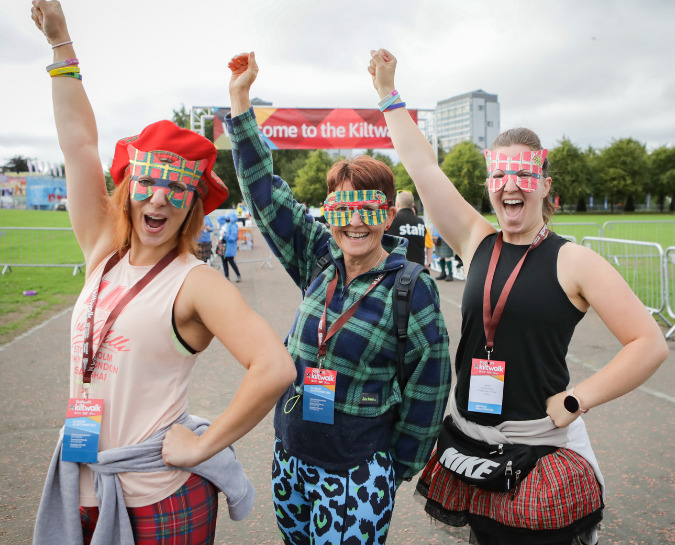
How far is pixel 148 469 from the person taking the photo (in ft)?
5.41

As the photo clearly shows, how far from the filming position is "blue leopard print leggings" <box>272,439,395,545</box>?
1929 mm

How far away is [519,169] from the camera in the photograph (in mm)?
2178

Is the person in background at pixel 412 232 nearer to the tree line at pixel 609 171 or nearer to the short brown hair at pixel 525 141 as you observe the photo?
the short brown hair at pixel 525 141

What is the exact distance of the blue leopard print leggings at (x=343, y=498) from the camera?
1929mm

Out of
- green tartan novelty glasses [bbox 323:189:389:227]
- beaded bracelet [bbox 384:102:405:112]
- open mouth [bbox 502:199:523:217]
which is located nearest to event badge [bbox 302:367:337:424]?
green tartan novelty glasses [bbox 323:189:389:227]

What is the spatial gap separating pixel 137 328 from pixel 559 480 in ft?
4.94

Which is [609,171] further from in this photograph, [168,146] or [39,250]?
[168,146]

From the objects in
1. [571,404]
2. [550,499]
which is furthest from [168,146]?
[550,499]

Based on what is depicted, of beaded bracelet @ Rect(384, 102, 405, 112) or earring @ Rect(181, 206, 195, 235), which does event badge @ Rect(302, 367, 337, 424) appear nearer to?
earring @ Rect(181, 206, 195, 235)

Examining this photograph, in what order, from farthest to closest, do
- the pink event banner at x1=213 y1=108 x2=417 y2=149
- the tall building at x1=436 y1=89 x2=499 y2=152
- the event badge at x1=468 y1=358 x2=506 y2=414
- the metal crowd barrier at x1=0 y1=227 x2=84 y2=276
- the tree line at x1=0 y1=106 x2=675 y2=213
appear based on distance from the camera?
the tall building at x1=436 y1=89 x2=499 y2=152 < the tree line at x1=0 y1=106 x2=675 y2=213 < the metal crowd barrier at x1=0 y1=227 x2=84 y2=276 < the pink event banner at x1=213 y1=108 x2=417 y2=149 < the event badge at x1=468 y1=358 x2=506 y2=414

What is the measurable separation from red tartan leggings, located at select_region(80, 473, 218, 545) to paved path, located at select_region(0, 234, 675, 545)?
1.56 meters

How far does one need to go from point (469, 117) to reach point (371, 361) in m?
187

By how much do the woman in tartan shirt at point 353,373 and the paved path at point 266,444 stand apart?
1327 mm

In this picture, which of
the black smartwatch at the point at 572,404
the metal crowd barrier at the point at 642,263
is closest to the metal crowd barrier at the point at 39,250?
the metal crowd barrier at the point at 642,263
